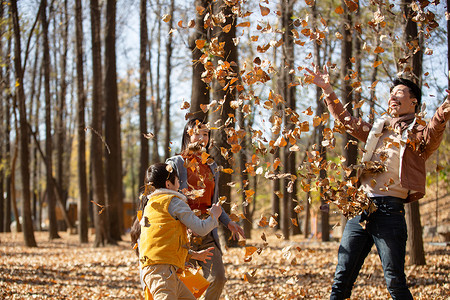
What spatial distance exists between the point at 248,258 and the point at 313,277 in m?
3.99

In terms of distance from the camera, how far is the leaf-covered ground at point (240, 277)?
20.1 ft

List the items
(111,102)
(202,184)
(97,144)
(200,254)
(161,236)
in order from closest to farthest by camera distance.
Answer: (161,236), (200,254), (202,184), (97,144), (111,102)

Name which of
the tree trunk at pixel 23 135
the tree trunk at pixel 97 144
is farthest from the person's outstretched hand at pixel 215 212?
the tree trunk at pixel 97 144

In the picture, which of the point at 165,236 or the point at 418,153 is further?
the point at 418,153

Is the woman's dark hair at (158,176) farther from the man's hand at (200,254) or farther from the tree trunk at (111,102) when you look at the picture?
the tree trunk at (111,102)

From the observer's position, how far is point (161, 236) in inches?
130

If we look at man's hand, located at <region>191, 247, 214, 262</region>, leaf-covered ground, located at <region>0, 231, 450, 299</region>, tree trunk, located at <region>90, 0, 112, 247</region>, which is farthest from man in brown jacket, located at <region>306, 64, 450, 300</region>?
tree trunk, located at <region>90, 0, 112, 247</region>

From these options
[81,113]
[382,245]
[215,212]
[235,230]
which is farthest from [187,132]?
[81,113]

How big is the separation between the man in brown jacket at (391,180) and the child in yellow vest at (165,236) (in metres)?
1.10

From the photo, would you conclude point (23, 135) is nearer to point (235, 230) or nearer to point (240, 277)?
point (240, 277)

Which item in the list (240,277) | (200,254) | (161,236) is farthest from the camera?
(240,277)

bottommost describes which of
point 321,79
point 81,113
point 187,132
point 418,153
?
point 418,153

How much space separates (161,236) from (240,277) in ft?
15.3

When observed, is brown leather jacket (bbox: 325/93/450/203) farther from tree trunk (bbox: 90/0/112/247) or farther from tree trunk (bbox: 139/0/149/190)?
tree trunk (bbox: 139/0/149/190)
